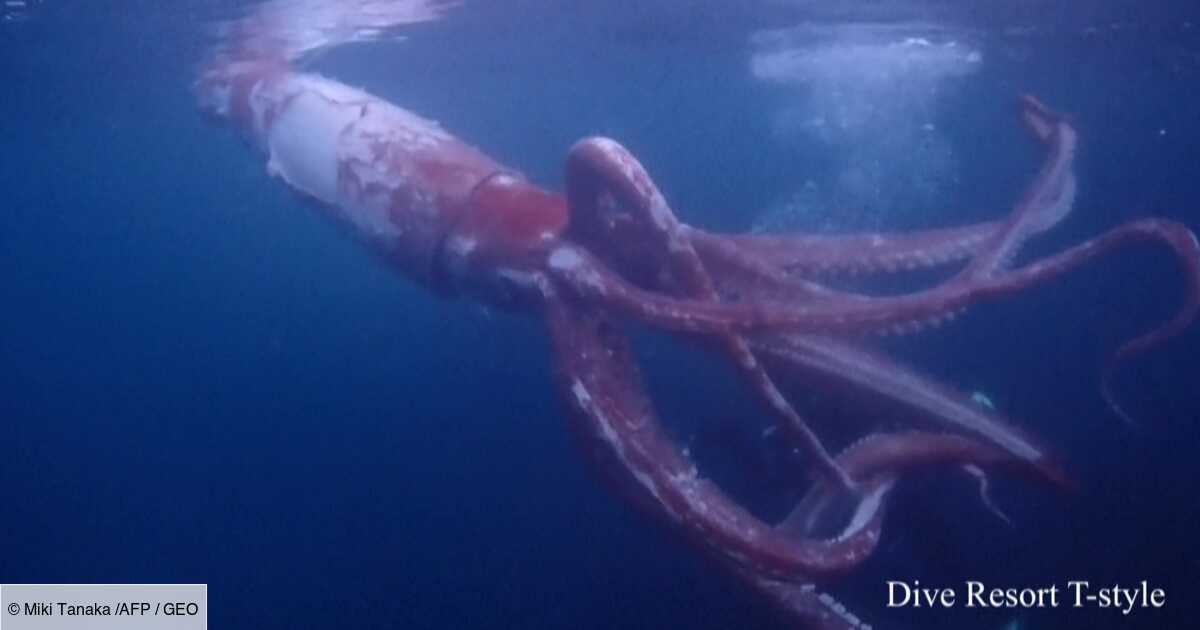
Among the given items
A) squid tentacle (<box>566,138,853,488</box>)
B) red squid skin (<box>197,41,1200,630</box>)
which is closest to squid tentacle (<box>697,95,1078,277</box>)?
red squid skin (<box>197,41,1200,630</box>)

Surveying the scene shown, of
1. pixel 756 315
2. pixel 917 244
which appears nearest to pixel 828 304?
pixel 756 315

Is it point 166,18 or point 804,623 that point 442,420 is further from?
point 804,623

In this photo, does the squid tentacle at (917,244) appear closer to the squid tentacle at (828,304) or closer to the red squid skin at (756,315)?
the red squid skin at (756,315)

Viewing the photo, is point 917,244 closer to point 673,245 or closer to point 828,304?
point 828,304

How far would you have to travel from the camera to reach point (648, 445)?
4246 mm

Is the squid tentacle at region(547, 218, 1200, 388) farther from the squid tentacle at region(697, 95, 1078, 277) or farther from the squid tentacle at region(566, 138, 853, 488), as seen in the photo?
the squid tentacle at region(697, 95, 1078, 277)

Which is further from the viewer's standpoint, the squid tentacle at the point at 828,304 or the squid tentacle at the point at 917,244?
the squid tentacle at the point at 917,244

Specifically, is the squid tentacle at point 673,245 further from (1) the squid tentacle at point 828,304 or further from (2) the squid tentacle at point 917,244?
(2) the squid tentacle at point 917,244

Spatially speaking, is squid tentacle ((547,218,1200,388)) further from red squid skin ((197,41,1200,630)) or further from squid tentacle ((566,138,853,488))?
squid tentacle ((566,138,853,488))

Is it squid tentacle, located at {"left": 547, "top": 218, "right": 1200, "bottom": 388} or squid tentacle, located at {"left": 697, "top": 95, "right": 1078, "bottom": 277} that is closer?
squid tentacle, located at {"left": 547, "top": 218, "right": 1200, "bottom": 388}

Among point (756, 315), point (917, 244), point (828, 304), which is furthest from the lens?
point (917, 244)

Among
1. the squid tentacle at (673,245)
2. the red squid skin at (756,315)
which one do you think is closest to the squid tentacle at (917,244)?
the red squid skin at (756,315)

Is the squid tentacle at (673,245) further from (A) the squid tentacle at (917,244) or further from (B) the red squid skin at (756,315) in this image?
(A) the squid tentacle at (917,244)

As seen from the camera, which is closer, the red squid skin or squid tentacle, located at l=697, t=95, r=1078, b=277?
the red squid skin
